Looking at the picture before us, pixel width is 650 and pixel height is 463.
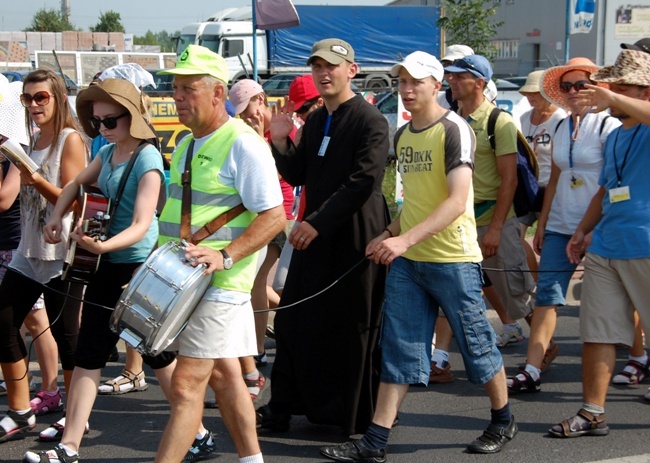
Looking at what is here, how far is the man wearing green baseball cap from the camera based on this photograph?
386 cm

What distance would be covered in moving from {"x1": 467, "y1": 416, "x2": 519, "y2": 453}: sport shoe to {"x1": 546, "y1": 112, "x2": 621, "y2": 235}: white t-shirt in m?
1.42

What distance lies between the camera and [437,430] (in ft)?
16.8

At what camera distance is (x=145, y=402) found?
18.8 ft

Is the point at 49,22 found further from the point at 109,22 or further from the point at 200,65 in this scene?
the point at 200,65

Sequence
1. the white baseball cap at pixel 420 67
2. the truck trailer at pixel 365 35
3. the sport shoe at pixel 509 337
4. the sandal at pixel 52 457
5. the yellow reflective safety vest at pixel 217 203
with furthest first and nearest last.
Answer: the truck trailer at pixel 365 35 → the sport shoe at pixel 509 337 → the white baseball cap at pixel 420 67 → the sandal at pixel 52 457 → the yellow reflective safety vest at pixel 217 203

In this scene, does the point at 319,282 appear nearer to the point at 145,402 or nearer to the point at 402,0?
the point at 145,402

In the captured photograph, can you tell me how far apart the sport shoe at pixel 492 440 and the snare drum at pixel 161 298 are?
176 centimetres

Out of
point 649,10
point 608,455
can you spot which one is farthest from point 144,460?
point 649,10

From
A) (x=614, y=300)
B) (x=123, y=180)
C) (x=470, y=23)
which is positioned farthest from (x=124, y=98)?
(x=470, y=23)

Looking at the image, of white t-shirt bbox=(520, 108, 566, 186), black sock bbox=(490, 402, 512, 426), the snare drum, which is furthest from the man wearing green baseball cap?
white t-shirt bbox=(520, 108, 566, 186)

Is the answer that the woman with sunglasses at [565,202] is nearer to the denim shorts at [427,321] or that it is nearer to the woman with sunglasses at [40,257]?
the denim shorts at [427,321]

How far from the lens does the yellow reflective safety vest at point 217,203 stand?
391 centimetres

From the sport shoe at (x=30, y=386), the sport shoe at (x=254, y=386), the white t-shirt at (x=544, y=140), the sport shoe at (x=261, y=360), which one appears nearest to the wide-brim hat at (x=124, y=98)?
the sport shoe at (x=254, y=386)

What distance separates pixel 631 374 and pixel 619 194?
5.27 ft
